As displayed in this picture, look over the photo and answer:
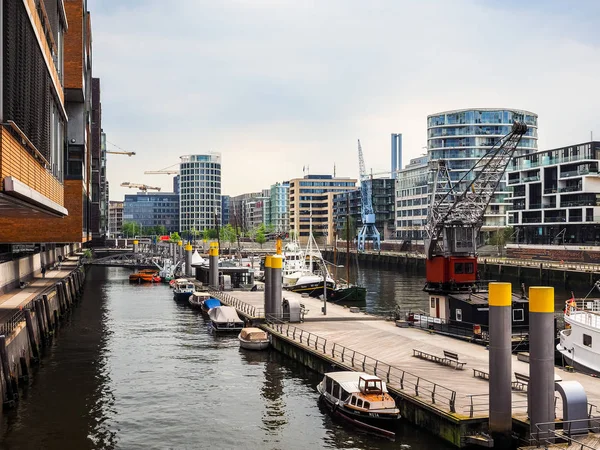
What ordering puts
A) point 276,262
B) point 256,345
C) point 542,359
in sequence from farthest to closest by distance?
point 276,262, point 256,345, point 542,359

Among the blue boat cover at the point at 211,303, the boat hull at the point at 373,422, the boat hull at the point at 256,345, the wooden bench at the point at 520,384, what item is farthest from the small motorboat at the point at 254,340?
the wooden bench at the point at 520,384

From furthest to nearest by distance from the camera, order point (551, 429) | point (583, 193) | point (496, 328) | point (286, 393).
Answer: point (583, 193) → point (286, 393) → point (496, 328) → point (551, 429)

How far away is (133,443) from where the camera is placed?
32.6 metres

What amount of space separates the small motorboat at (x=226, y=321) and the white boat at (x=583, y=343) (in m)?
29.4

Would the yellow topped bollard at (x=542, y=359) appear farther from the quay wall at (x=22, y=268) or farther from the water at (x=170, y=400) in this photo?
the quay wall at (x=22, y=268)

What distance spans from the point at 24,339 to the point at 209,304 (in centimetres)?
3189

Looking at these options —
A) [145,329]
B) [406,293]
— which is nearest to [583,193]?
[406,293]

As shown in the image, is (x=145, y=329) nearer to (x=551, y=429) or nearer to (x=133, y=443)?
(x=133, y=443)

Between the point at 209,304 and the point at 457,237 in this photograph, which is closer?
the point at 457,237

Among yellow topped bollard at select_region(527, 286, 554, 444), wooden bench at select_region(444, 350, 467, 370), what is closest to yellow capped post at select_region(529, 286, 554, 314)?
yellow topped bollard at select_region(527, 286, 554, 444)

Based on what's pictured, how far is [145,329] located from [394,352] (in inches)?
1309

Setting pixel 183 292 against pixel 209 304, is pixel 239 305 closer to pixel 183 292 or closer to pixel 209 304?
pixel 209 304

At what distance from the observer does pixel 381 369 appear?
39.1 m

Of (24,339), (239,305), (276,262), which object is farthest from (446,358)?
(239,305)
